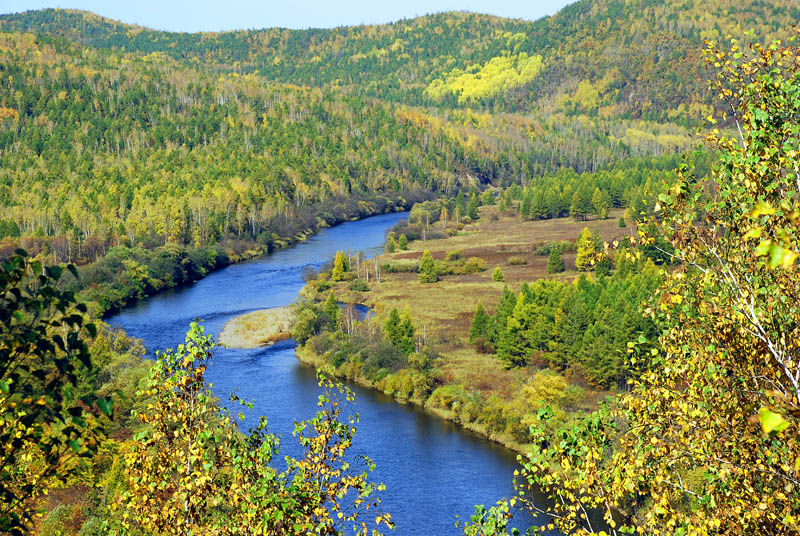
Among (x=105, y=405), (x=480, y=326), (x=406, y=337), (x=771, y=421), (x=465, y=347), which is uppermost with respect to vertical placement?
(x=771, y=421)

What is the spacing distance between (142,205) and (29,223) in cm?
1715

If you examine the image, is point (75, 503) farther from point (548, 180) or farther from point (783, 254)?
point (548, 180)

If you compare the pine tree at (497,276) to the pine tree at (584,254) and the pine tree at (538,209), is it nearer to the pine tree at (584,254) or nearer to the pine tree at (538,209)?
the pine tree at (584,254)

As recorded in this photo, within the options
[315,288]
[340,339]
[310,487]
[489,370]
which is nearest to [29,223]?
[315,288]

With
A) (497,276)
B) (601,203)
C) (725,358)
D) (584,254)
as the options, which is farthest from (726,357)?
(601,203)

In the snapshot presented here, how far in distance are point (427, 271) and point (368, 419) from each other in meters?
51.2

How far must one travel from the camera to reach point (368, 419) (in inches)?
2222

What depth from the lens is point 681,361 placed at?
11.1m

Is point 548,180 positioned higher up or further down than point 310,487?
further down

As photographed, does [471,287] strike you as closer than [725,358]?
No

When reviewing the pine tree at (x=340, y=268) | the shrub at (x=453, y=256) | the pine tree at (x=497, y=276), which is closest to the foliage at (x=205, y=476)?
the pine tree at (x=340, y=268)

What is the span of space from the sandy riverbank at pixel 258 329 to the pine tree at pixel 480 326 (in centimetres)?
1715

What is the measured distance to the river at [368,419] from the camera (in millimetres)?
→ 43344

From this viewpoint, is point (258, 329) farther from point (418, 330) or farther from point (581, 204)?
point (581, 204)
